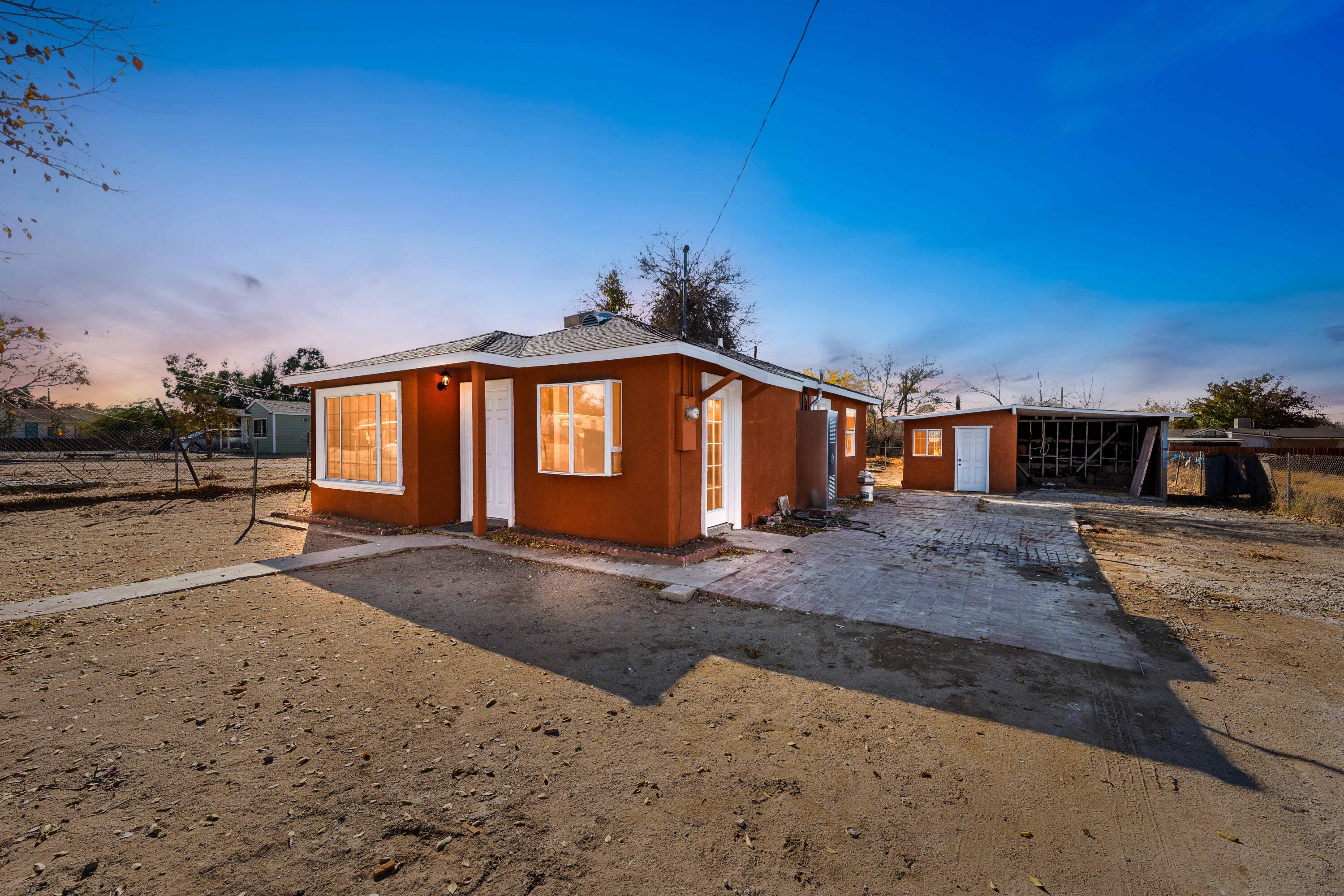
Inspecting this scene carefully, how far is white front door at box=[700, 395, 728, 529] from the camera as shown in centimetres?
771

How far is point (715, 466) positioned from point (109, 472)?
19.3m

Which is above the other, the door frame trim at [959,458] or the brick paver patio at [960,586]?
the door frame trim at [959,458]

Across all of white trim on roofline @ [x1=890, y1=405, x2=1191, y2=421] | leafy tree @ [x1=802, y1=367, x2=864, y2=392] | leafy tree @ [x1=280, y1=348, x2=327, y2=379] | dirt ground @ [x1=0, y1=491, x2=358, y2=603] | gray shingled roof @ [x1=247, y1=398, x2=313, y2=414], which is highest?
leafy tree @ [x1=280, y1=348, x2=327, y2=379]

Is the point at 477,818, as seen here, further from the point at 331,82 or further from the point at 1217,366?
the point at 1217,366

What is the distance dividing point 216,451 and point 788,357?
1371 inches

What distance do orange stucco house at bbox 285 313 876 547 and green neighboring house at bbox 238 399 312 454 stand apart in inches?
1122

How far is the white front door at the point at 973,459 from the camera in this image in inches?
621

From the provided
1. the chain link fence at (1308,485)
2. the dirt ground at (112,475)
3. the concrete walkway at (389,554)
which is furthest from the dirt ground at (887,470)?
the dirt ground at (112,475)

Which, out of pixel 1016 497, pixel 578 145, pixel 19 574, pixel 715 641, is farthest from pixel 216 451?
pixel 1016 497

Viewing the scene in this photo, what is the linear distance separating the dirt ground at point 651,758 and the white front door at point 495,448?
368 cm

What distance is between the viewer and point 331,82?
712 cm

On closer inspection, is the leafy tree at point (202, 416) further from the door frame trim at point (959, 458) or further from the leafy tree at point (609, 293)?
the door frame trim at point (959, 458)

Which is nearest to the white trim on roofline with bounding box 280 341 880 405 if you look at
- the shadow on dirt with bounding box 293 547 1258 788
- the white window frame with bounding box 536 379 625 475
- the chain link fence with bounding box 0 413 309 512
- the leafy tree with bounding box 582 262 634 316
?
the white window frame with bounding box 536 379 625 475

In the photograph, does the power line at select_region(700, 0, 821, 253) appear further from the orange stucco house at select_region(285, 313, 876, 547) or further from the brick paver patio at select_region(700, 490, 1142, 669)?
the brick paver patio at select_region(700, 490, 1142, 669)
